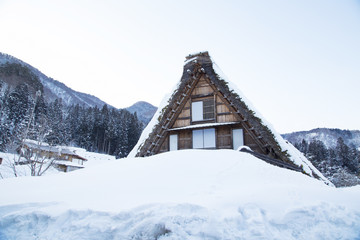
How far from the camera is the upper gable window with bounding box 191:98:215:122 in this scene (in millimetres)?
10852

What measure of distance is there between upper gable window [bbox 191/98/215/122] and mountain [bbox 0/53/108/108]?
58.9m

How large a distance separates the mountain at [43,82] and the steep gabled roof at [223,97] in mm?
57970

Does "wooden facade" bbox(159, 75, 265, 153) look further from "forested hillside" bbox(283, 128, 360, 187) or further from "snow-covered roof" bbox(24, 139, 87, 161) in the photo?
"forested hillside" bbox(283, 128, 360, 187)

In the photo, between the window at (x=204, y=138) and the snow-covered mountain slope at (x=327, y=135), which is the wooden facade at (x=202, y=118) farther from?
the snow-covered mountain slope at (x=327, y=135)

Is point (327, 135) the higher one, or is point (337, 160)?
point (327, 135)

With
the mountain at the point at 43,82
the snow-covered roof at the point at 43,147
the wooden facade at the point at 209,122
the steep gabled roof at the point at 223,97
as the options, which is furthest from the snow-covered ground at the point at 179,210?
the mountain at the point at 43,82

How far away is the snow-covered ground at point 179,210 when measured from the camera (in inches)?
105

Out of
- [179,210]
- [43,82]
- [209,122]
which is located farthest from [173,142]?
[43,82]

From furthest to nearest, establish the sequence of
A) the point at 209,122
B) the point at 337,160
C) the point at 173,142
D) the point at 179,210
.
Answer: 1. the point at 337,160
2. the point at 173,142
3. the point at 209,122
4. the point at 179,210

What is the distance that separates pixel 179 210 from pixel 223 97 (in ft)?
27.3

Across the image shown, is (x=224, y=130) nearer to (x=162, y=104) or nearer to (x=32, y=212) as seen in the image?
(x=162, y=104)

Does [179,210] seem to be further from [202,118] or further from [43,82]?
[43,82]

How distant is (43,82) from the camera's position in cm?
13738

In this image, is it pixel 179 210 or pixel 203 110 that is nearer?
pixel 179 210
